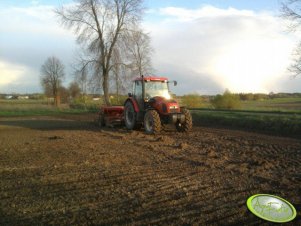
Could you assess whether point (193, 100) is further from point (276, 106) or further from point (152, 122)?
point (152, 122)

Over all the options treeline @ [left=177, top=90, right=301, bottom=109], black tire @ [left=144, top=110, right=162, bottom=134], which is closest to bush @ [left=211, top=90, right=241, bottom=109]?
treeline @ [left=177, top=90, right=301, bottom=109]

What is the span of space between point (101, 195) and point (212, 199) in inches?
68.1

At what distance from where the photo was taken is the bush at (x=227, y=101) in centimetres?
3228

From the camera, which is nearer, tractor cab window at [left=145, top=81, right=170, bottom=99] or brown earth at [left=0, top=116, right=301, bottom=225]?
brown earth at [left=0, top=116, right=301, bottom=225]

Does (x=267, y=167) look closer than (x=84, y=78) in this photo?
Yes

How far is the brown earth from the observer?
431 cm

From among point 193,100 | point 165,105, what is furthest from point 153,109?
point 193,100

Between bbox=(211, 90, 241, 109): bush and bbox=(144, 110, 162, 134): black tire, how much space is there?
68.5 feet

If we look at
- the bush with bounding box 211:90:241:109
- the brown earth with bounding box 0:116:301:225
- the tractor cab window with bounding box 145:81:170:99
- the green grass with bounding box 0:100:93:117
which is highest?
the tractor cab window with bounding box 145:81:170:99

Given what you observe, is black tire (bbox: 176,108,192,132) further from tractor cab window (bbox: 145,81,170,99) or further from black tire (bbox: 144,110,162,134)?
black tire (bbox: 144,110,162,134)

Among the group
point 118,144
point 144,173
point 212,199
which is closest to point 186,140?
point 118,144

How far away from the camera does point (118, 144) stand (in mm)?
10648

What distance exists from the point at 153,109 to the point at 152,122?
64cm

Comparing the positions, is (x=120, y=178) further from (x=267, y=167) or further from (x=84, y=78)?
(x=84, y=78)
